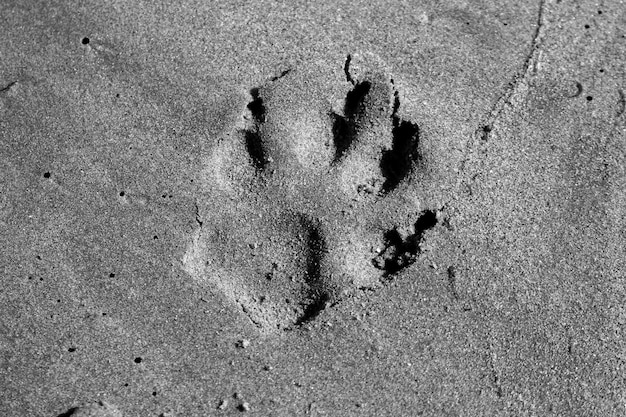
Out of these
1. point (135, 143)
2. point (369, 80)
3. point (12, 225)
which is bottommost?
point (12, 225)

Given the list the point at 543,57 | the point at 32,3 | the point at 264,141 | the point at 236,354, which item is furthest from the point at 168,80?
the point at 543,57

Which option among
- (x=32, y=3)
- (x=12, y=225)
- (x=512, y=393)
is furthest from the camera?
(x=32, y=3)

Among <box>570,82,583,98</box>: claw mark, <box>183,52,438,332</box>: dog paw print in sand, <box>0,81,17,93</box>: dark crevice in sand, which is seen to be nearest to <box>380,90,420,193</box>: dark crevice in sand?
<box>183,52,438,332</box>: dog paw print in sand

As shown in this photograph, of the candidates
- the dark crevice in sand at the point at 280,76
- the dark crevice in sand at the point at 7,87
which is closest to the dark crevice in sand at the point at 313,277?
the dark crevice in sand at the point at 280,76

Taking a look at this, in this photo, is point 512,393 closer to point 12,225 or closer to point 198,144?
point 198,144

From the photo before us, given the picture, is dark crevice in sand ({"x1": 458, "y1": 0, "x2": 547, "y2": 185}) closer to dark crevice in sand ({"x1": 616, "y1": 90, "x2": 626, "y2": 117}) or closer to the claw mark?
the claw mark

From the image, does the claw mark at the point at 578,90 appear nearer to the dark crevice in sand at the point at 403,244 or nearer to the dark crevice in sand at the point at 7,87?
the dark crevice in sand at the point at 403,244
